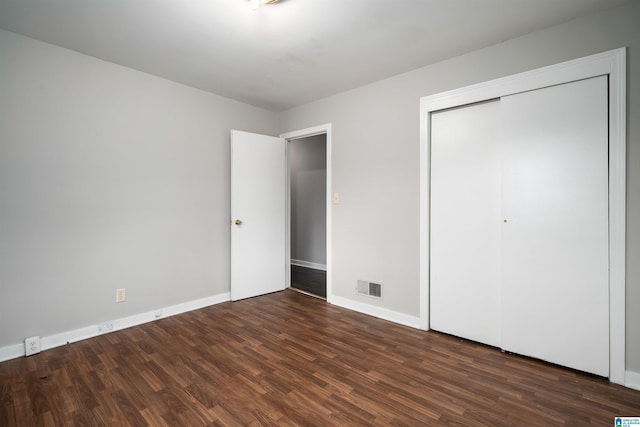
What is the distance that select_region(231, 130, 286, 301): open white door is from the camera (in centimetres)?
371

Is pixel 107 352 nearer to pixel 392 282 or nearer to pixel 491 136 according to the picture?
pixel 392 282

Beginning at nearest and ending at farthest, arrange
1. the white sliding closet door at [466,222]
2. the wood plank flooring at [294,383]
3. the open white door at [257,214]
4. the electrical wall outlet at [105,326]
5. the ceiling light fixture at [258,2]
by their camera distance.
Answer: the wood plank flooring at [294,383]
the ceiling light fixture at [258,2]
the white sliding closet door at [466,222]
the electrical wall outlet at [105,326]
the open white door at [257,214]

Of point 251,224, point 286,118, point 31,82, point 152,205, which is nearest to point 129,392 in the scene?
point 152,205

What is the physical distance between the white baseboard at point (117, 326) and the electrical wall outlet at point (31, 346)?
0.10 ft

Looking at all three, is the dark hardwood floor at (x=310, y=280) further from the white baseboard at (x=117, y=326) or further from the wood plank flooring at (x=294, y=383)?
the wood plank flooring at (x=294, y=383)

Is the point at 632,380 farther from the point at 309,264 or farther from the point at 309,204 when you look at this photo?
the point at 309,204

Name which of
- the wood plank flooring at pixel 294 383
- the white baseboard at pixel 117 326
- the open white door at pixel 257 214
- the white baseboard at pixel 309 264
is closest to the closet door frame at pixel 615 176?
the wood plank flooring at pixel 294 383

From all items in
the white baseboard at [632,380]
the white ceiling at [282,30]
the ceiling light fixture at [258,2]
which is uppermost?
the white ceiling at [282,30]

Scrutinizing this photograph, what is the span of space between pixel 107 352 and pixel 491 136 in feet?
12.2

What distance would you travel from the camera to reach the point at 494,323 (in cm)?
252

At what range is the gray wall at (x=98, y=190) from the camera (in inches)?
93.2

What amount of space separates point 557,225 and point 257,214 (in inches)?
123

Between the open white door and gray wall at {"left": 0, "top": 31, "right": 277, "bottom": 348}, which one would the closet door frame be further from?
gray wall at {"left": 0, "top": 31, "right": 277, "bottom": 348}

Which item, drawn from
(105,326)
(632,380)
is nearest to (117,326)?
(105,326)
